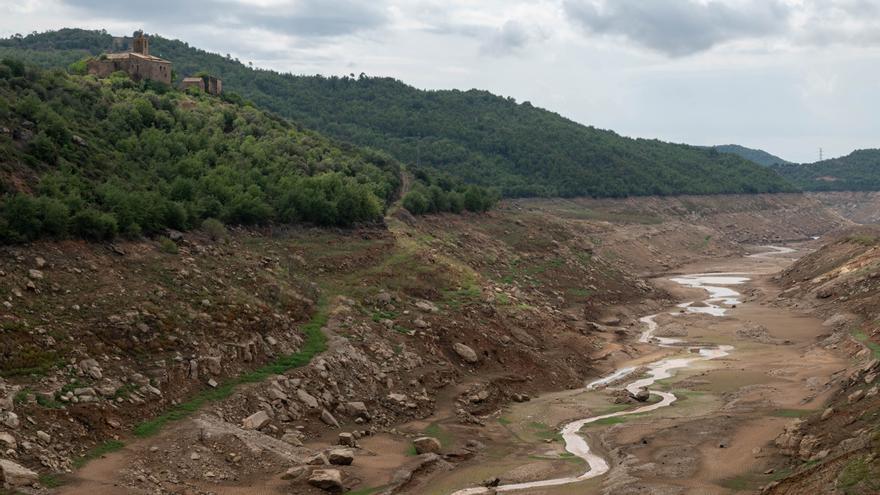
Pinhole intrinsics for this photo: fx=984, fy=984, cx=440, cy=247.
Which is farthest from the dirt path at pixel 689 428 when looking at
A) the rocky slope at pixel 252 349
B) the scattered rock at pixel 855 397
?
the scattered rock at pixel 855 397

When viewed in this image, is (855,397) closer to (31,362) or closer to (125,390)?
(125,390)

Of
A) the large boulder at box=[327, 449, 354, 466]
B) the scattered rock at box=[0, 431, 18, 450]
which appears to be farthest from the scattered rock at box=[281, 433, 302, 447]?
the scattered rock at box=[0, 431, 18, 450]

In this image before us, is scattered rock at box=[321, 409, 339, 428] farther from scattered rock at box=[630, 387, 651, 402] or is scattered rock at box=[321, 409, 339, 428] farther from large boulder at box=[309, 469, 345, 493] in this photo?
scattered rock at box=[630, 387, 651, 402]

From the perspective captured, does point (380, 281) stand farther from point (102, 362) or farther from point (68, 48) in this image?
point (68, 48)

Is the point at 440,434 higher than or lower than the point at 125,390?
lower

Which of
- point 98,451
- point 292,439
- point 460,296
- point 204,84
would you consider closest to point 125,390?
point 98,451

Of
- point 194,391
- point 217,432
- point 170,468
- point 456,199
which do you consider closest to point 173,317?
point 194,391
